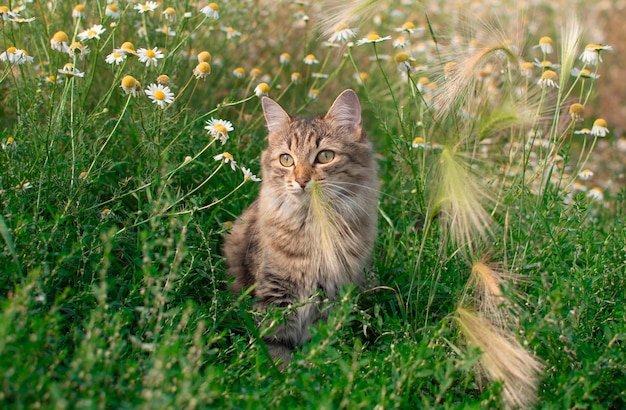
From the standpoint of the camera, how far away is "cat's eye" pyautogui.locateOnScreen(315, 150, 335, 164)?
10.9 ft

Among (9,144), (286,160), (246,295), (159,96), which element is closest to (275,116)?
(286,160)

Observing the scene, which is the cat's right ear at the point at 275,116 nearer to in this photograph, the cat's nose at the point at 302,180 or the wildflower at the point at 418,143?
the cat's nose at the point at 302,180

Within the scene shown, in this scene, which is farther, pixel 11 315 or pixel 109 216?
pixel 109 216

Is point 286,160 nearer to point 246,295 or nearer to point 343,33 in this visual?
point 343,33

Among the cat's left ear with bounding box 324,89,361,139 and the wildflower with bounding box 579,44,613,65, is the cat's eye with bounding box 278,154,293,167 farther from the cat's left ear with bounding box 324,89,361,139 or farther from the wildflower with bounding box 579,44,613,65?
Result: the wildflower with bounding box 579,44,613,65

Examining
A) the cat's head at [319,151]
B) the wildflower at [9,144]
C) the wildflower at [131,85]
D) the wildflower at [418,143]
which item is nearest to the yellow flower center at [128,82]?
the wildflower at [131,85]

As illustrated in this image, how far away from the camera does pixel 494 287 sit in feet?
8.16

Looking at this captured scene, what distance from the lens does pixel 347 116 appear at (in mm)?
3471

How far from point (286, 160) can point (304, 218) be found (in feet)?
1.09

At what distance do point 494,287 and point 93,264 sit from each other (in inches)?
67.2

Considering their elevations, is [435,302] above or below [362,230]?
below

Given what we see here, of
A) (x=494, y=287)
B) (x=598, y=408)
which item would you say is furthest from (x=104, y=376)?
(x=598, y=408)

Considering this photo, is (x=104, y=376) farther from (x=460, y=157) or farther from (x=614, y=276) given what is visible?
(x=614, y=276)

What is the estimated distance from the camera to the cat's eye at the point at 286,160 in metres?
3.36
